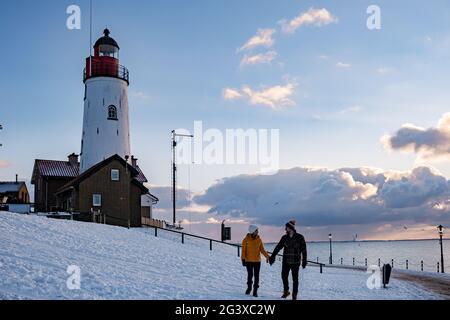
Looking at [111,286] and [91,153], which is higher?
[91,153]

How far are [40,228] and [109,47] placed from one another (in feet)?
98.2

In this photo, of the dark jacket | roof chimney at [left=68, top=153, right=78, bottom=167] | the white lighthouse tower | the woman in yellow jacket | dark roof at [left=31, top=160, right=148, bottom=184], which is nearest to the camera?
the dark jacket

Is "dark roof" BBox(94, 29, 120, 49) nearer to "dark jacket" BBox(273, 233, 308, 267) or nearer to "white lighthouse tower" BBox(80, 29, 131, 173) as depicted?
"white lighthouse tower" BBox(80, 29, 131, 173)

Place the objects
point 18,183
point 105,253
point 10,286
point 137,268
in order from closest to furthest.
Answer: point 10,286, point 137,268, point 105,253, point 18,183

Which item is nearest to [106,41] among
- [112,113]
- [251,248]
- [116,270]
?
[112,113]

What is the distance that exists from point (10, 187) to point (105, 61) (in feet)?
68.9

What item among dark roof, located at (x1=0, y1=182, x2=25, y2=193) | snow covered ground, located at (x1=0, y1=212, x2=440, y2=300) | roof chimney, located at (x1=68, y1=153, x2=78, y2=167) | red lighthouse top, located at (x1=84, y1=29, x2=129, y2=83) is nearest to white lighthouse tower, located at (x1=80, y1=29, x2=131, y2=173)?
red lighthouse top, located at (x1=84, y1=29, x2=129, y2=83)

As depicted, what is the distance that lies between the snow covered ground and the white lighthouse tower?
66.9ft

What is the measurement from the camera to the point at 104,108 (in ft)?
159

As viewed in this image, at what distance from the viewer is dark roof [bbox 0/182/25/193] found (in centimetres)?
5800

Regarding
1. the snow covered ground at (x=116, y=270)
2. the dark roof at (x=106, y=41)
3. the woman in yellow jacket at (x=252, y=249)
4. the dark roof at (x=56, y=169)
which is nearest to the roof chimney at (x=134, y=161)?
the dark roof at (x=56, y=169)

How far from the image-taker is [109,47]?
50.0m

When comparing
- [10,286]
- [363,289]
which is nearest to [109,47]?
[363,289]
